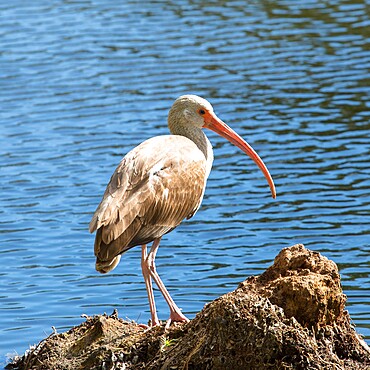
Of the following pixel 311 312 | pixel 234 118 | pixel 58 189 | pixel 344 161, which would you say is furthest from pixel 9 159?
pixel 311 312

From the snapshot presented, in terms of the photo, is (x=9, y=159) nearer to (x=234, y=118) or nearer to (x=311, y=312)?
(x=234, y=118)

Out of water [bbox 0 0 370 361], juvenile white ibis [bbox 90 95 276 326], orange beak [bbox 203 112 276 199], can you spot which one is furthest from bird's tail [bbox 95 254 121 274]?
water [bbox 0 0 370 361]

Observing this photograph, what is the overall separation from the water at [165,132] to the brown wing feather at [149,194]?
1.94m

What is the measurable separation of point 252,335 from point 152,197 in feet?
6.40

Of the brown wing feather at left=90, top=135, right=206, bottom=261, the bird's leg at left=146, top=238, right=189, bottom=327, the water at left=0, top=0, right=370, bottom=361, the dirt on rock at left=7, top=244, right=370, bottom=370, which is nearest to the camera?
the dirt on rock at left=7, top=244, right=370, bottom=370

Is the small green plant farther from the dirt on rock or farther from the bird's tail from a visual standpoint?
the bird's tail

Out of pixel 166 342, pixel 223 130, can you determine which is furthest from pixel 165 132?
pixel 166 342

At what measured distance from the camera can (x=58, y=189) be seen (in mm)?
15961

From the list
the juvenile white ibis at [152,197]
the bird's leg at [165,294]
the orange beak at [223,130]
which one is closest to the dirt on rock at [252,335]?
the bird's leg at [165,294]

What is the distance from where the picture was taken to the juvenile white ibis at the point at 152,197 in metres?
9.31

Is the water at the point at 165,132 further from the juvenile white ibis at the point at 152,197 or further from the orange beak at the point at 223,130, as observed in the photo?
the juvenile white ibis at the point at 152,197

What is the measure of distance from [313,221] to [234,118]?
476 cm

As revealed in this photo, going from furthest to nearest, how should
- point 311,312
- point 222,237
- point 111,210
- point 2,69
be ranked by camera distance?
point 2,69, point 222,237, point 111,210, point 311,312

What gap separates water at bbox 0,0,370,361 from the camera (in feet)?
41.8
